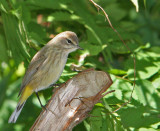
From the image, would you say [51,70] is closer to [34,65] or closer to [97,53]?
[34,65]

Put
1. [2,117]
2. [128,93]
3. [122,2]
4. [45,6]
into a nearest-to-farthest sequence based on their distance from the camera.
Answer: [128,93], [45,6], [122,2], [2,117]

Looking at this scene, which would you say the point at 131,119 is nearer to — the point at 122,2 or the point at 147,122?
the point at 147,122

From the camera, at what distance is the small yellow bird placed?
9.71ft

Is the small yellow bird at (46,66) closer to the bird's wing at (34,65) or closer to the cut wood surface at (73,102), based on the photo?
the bird's wing at (34,65)

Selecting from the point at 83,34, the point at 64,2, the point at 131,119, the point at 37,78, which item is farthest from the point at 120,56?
the point at 131,119

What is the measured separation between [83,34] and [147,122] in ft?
5.55

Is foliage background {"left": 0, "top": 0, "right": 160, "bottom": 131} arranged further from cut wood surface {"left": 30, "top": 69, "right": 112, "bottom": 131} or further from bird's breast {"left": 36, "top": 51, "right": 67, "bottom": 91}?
cut wood surface {"left": 30, "top": 69, "right": 112, "bottom": 131}

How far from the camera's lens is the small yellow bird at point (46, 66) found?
2961mm

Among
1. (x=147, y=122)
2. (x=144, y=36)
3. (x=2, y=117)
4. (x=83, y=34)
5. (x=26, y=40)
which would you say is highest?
(x=26, y=40)

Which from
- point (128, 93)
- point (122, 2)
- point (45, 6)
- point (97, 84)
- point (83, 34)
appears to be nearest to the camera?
point (97, 84)

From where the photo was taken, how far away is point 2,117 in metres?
4.79

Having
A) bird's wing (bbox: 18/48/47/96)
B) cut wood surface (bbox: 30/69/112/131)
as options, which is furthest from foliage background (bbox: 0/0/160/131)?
cut wood surface (bbox: 30/69/112/131)

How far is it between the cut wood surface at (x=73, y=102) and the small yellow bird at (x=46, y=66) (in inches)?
18.3

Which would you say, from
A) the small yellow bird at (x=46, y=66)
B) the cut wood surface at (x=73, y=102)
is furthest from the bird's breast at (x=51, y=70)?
the cut wood surface at (x=73, y=102)
